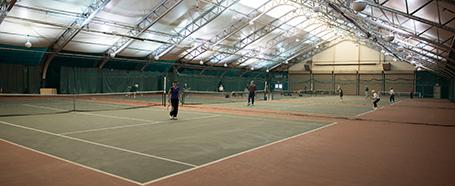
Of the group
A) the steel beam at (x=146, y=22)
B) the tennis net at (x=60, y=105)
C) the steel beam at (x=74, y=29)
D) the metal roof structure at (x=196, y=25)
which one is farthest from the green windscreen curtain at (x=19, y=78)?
the steel beam at (x=146, y=22)

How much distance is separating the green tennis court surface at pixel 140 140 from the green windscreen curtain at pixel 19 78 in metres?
21.0

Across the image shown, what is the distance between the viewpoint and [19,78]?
33.2m

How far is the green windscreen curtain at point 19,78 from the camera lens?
32219 mm

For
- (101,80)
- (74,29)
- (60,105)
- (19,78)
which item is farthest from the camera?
(101,80)

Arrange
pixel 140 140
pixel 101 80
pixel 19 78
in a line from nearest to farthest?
pixel 140 140, pixel 19 78, pixel 101 80

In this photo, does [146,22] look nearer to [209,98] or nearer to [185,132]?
[209,98]

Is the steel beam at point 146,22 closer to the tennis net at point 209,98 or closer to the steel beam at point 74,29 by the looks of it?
the steel beam at point 74,29

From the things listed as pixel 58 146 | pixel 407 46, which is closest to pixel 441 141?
pixel 58 146

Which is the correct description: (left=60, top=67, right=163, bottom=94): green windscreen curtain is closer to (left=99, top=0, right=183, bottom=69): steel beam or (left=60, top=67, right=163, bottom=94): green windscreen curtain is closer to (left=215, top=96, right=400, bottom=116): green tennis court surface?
(left=99, top=0, right=183, bottom=69): steel beam

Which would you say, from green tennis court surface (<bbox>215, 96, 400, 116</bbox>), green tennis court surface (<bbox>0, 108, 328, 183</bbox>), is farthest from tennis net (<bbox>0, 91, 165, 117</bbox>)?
green tennis court surface (<bbox>215, 96, 400, 116</bbox>)

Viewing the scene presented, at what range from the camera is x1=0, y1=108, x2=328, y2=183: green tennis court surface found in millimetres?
7184

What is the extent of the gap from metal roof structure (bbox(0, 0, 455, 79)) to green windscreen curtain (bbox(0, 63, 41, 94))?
1.07m

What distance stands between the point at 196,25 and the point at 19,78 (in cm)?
1809

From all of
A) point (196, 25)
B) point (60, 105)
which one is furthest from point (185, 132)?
point (196, 25)
